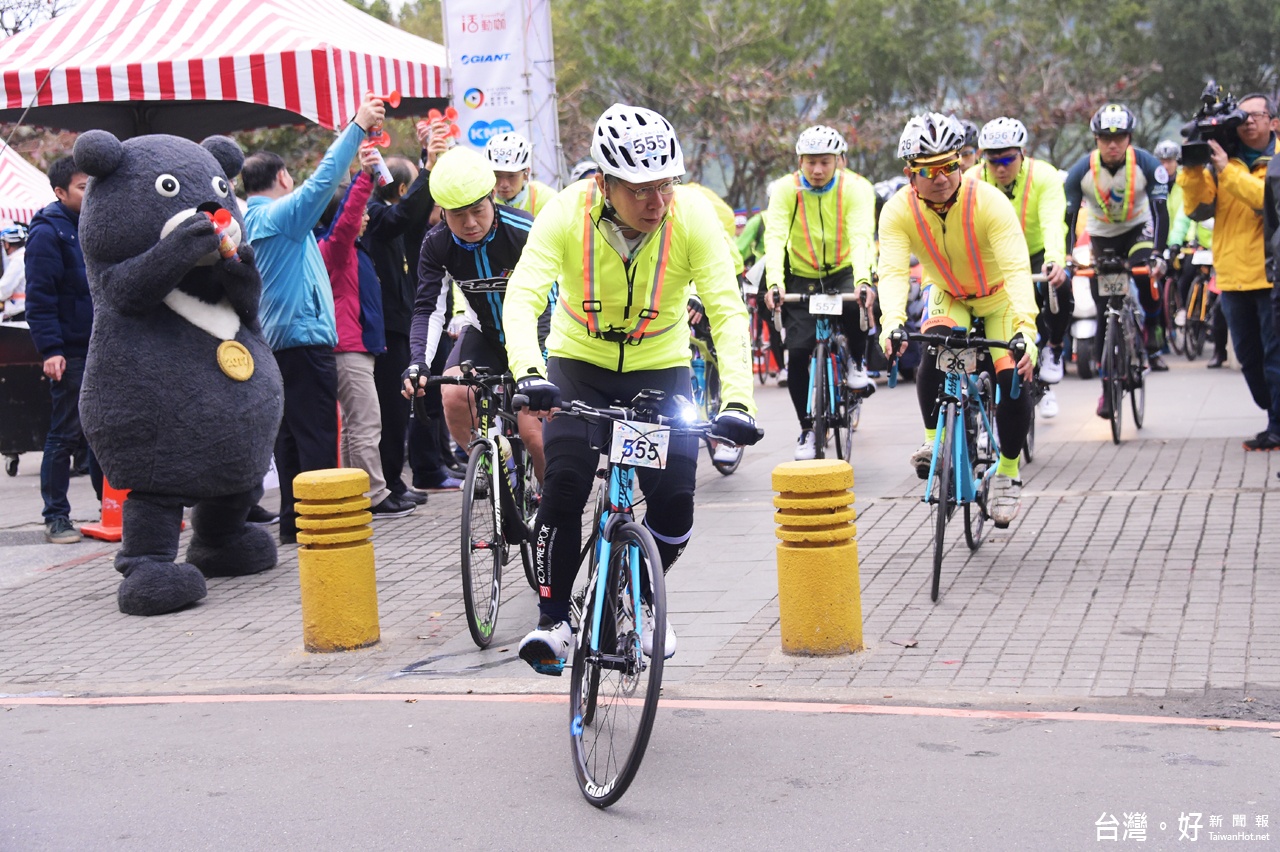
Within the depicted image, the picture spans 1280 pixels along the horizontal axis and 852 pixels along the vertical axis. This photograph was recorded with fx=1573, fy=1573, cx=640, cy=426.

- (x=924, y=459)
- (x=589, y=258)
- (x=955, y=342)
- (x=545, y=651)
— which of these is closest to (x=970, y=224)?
(x=955, y=342)

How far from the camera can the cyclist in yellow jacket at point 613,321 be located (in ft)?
17.0

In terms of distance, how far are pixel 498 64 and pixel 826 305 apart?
3.35 metres

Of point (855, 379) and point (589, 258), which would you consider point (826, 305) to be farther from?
point (589, 258)

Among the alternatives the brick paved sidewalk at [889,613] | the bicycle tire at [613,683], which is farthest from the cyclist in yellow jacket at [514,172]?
the bicycle tire at [613,683]

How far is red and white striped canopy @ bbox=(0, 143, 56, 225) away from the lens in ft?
57.0

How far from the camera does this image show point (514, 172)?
897cm

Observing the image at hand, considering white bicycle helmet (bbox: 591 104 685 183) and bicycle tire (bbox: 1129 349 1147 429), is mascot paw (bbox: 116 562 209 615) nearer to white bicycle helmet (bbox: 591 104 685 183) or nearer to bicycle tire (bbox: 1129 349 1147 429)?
white bicycle helmet (bbox: 591 104 685 183)

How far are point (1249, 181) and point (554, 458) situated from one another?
618 cm

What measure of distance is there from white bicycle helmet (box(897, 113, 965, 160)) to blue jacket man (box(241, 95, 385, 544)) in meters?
3.27

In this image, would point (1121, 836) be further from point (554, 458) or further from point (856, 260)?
point (856, 260)

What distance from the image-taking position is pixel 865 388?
10859 millimetres

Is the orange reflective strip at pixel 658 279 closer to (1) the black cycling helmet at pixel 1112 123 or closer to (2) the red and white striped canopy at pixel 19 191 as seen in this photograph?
(1) the black cycling helmet at pixel 1112 123

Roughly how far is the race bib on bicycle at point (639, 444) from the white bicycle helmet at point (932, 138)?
10.2 feet

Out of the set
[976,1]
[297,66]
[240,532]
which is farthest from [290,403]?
[976,1]
